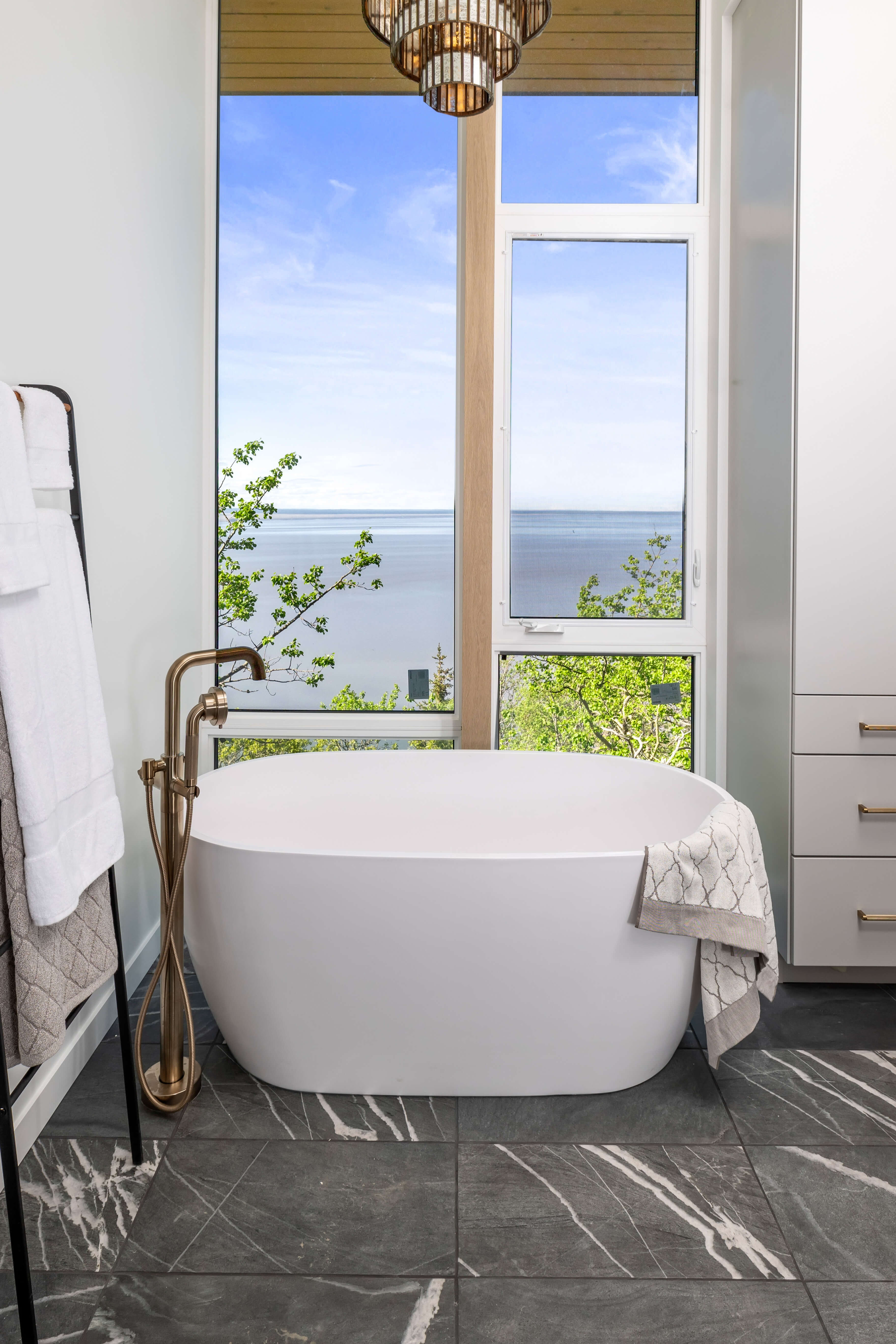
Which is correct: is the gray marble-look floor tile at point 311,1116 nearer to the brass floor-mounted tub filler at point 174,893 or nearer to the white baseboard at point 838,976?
the brass floor-mounted tub filler at point 174,893

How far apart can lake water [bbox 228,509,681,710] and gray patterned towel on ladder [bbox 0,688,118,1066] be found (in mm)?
→ 1775

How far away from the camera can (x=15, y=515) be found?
4.09ft

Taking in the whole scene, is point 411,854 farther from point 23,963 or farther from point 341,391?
point 341,391

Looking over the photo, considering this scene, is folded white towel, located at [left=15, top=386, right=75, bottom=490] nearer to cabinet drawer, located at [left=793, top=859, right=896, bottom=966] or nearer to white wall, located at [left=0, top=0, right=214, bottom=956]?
white wall, located at [left=0, top=0, right=214, bottom=956]

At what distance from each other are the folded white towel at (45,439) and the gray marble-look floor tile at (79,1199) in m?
1.22

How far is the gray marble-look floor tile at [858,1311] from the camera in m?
1.34

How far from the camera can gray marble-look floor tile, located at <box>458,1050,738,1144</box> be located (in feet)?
5.89

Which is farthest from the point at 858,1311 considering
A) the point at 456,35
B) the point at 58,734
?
the point at 456,35

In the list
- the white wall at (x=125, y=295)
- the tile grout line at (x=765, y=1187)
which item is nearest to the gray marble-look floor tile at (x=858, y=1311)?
the tile grout line at (x=765, y=1187)

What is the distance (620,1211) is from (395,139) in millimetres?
3130

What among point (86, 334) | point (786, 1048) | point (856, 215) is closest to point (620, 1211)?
point (786, 1048)

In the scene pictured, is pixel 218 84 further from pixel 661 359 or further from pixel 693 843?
pixel 693 843

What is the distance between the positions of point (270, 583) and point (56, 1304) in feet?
6.96

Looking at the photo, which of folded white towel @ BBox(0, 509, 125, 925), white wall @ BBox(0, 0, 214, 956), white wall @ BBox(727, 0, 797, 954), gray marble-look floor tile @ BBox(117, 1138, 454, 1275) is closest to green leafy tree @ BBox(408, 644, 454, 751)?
white wall @ BBox(0, 0, 214, 956)
